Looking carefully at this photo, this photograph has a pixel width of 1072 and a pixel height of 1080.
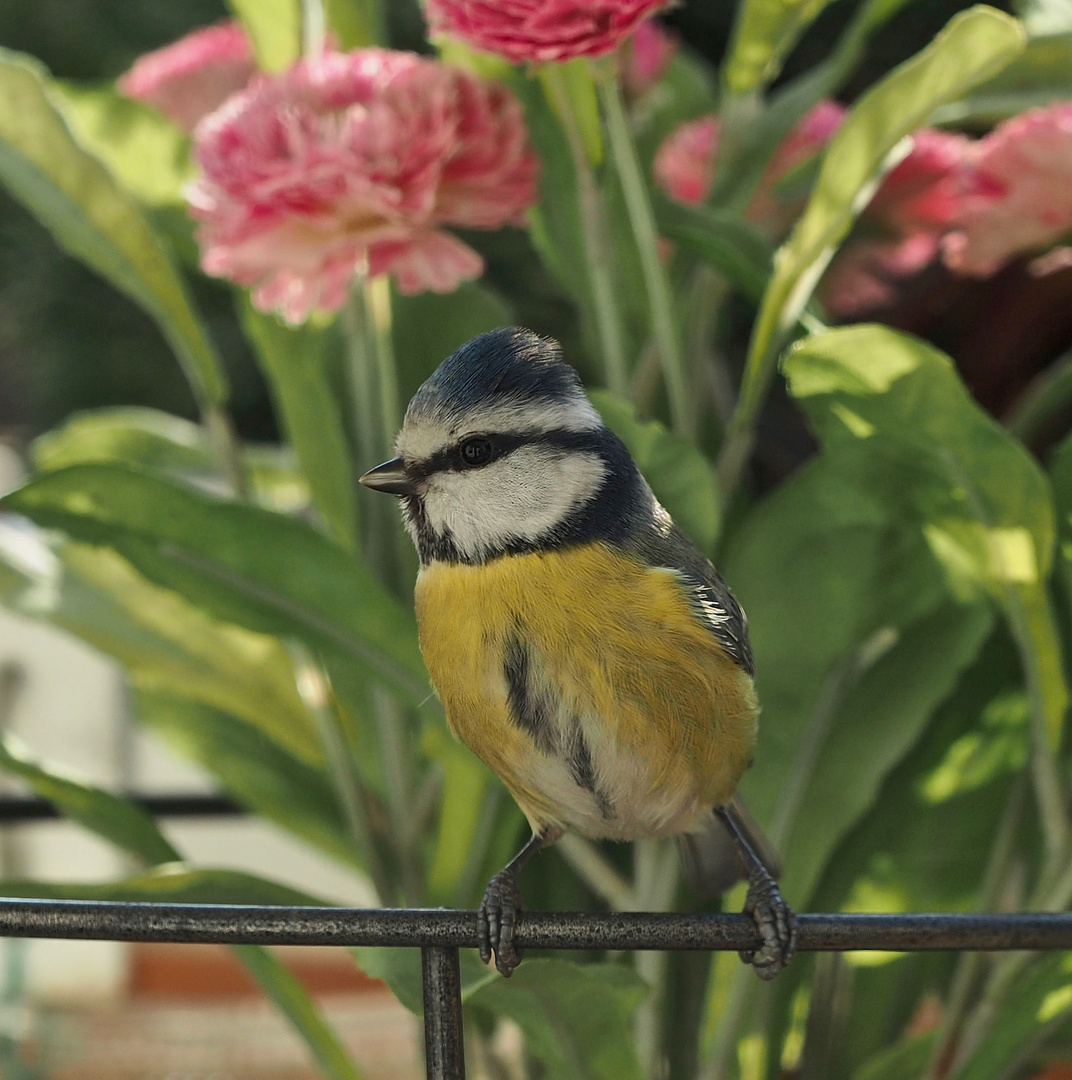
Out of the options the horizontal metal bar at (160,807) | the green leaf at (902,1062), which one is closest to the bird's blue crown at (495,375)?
the green leaf at (902,1062)

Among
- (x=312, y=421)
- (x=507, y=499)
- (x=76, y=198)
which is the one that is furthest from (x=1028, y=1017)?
(x=76, y=198)

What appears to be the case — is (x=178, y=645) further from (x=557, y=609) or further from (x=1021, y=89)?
(x=1021, y=89)

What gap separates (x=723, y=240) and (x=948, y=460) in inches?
5.4

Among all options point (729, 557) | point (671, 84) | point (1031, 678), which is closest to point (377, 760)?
point (729, 557)

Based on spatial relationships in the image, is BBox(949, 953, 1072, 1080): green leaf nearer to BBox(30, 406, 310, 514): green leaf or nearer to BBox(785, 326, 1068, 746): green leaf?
BBox(785, 326, 1068, 746): green leaf

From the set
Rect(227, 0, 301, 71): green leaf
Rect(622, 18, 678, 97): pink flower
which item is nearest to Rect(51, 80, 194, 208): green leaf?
Rect(227, 0, 301, 71): green leaf

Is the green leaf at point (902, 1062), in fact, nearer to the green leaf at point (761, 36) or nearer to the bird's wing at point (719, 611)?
the bird's wing at point (719, 611)

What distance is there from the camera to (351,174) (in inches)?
20.3

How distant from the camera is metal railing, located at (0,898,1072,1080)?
0.35m

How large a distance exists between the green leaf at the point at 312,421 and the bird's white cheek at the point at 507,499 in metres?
0.18

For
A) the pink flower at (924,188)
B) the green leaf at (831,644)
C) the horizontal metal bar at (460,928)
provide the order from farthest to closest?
the pink flower at (924,188) < the green leaf at (831,644) < the horizontal metal bar at (460,928)

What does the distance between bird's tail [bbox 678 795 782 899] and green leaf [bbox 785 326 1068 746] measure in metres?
0.13

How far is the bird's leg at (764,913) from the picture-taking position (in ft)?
1.37

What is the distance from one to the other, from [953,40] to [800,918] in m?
0.31
